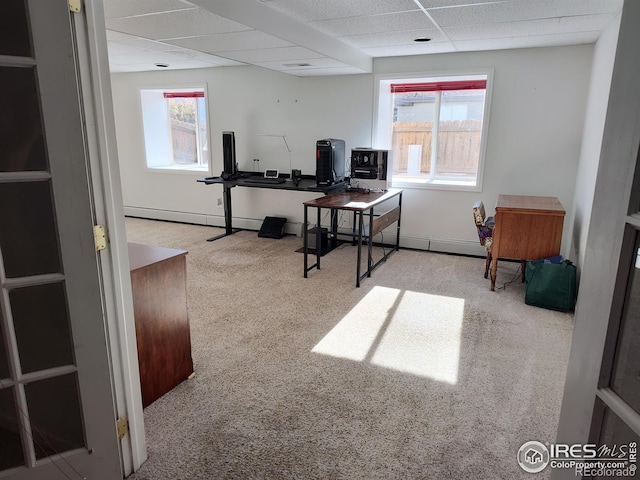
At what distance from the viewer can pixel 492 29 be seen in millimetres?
3689

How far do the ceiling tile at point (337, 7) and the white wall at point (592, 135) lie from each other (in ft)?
5.16

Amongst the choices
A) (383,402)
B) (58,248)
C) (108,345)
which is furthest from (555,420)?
(58,248)

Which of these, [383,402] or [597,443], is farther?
[383,402]

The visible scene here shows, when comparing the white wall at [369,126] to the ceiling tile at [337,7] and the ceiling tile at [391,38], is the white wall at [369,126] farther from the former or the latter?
the ceiling tile at [337,7]

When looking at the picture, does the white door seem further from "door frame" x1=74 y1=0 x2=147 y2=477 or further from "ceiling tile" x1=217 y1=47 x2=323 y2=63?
"ceiling tile" x1=217 y1=47 x2=323 y2=63

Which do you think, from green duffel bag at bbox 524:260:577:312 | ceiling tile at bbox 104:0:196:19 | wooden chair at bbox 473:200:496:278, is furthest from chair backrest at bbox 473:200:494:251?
ceiling tile at bbox 104:0:196:19

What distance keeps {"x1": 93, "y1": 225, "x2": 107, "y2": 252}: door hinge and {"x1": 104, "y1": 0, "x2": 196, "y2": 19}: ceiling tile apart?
1.66 meters

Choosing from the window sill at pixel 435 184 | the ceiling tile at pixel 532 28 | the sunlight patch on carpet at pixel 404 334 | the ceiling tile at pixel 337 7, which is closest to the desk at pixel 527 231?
the sunlight patch on carpet at pixel 404 334

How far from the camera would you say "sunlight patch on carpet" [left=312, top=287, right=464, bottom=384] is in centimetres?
279

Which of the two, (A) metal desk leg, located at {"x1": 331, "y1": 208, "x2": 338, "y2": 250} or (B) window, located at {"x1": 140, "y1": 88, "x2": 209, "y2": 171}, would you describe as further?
(B) window, located at {"x1": 140, "y1": 88, "x2": 209, "y2": 171}

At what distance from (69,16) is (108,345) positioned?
1.19 meters

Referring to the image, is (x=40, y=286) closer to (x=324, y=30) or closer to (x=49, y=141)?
(x=49, y=141)

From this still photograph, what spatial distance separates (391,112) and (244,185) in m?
2.09

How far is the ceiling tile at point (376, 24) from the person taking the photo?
3336mm
